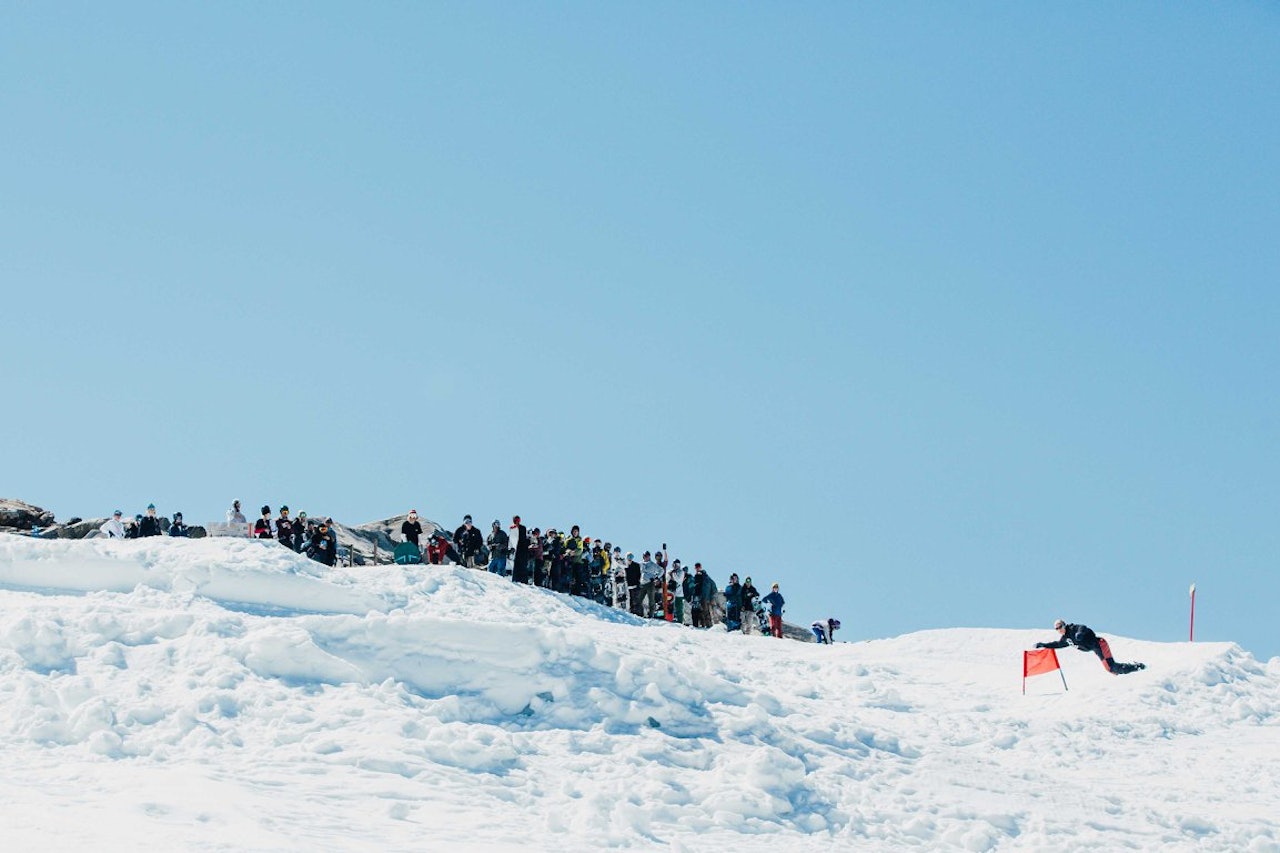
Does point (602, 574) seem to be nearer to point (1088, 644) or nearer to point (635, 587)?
point (635, 587)

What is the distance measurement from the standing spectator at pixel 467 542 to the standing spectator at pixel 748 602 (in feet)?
18.8

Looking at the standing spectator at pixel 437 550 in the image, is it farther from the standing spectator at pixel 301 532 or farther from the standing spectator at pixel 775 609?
the standing spectator at pixel 775 609

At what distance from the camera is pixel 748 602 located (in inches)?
1175

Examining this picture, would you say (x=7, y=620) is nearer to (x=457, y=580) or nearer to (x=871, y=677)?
(x=457, y=580)

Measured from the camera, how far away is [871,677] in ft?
77.3

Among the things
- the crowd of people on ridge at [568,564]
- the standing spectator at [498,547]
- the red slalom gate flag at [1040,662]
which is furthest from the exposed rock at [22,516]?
the red slalom gate flag at [1040,662]

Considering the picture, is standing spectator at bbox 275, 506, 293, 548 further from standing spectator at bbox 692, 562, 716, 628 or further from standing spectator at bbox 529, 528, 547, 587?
standing spectator at bbox 692, 562, 716, 628

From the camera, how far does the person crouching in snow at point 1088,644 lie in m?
23.3

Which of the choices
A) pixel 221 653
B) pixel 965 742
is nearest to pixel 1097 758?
pixel 965 742

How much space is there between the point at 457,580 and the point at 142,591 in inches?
307

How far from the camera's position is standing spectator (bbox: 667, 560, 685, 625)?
30.4 metres

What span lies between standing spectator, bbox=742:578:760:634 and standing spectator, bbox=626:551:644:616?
2.24 metres

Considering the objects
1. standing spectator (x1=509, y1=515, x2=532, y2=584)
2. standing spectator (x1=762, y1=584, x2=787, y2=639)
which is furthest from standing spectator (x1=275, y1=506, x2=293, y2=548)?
standing spectator (x1=762, y1=584, x2=787, y2=639)

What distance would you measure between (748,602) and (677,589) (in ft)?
5.38
